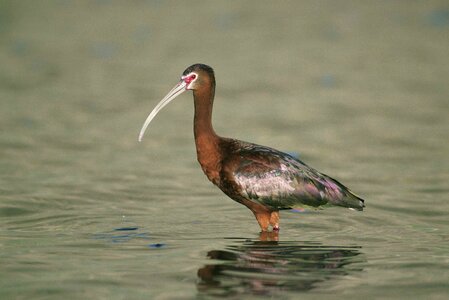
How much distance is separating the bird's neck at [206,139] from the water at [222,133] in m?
0.70

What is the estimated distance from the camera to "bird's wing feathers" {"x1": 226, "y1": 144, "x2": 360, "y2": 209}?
10695mm

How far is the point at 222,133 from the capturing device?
55.6 feet

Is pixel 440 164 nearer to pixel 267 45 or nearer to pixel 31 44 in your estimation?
pixel 267 45

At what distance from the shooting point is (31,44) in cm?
2502

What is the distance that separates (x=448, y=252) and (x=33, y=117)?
979 cm

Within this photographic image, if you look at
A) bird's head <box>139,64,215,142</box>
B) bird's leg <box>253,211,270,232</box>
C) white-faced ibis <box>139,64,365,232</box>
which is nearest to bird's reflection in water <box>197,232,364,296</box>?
bird's leg <box>253,211,270,232</box>

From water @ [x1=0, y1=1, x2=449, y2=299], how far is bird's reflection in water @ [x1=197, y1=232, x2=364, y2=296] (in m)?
0.03

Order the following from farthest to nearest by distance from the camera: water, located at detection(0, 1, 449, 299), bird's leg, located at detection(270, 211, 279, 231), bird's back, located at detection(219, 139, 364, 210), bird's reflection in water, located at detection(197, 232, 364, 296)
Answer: bird's leg, located at detection(270, 211, 279, 231), bird's back, located at detection(219, 139, 364, 210), water, located at detection(0, 1, 449, 299), bird's reflection in water, located at detection(197, 232, 364, 296)

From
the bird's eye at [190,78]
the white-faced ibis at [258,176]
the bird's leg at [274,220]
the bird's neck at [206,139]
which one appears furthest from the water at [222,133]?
the bird's eye at [190,78]

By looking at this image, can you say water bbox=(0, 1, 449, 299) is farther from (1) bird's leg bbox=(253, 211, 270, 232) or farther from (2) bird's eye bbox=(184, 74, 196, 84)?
(2) bird's eye bbox=(184, 74, 196, 84)

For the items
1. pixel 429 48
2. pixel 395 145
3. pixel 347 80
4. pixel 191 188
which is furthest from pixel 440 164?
pixel 429 48

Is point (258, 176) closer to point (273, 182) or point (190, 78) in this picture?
point (273, 182)

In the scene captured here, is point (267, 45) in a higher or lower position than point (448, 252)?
higher

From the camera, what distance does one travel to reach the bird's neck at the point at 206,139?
10828mm
